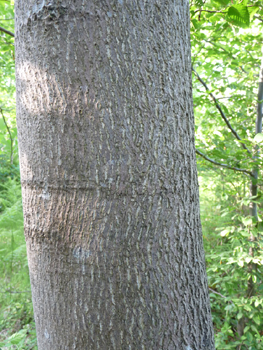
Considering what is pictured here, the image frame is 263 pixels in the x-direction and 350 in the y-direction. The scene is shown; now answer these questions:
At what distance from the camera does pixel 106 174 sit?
2.27 ft


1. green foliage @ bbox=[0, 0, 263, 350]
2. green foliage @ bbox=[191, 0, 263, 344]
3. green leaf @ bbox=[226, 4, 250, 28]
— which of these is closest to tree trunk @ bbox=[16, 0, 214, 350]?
green leaf @ bbox=[226, 4, 250, 28]

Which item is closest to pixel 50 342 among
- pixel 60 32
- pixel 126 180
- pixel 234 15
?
pixel 126 180

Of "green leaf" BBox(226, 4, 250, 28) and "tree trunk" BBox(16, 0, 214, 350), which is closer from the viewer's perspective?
"tree trunk" BBox(16, 0, 214, 350)

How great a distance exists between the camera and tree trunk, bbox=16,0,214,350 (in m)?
0.69

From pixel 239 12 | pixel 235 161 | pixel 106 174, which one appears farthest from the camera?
pixel 235 161

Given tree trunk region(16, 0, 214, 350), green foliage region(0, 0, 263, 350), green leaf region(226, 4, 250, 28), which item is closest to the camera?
tree trunk region(16, 0, 214, 350)

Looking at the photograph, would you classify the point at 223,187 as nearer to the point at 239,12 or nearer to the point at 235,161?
Result: the point at 235,161

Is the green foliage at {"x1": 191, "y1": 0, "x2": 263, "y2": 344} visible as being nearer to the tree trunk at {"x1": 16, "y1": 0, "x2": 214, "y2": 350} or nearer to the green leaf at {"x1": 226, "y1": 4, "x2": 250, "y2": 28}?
the green leaf at {"x1": 226, "y1": 4, "x2": 250, "y2": 28}

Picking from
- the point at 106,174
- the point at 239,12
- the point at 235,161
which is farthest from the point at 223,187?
the point at 106,174

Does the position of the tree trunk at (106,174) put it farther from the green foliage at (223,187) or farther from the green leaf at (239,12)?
the green foliage at (223,187)

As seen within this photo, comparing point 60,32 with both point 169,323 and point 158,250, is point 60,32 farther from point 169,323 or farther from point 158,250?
point 169,323

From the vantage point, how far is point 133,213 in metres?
0.70

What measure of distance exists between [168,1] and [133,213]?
2.10 feet

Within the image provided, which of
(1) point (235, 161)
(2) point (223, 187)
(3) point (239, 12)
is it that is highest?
(3) point (239, 12)
